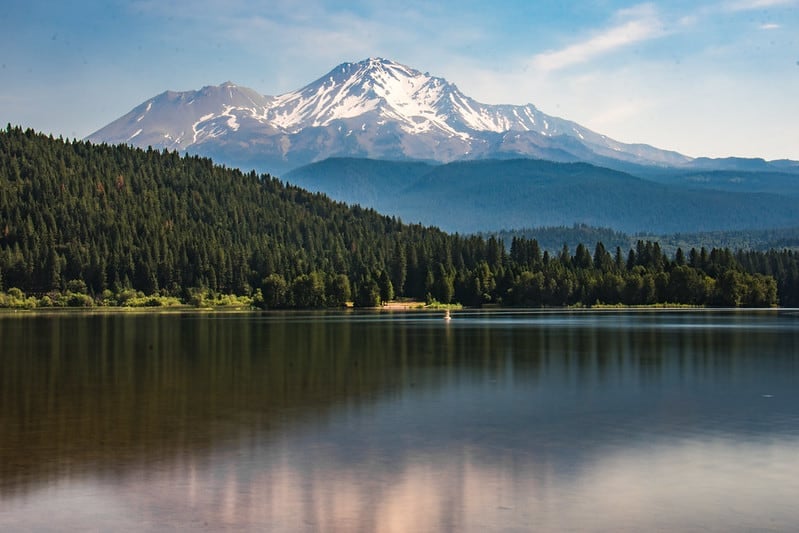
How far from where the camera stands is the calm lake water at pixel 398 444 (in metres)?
24.1

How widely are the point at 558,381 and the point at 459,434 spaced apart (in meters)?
20.1

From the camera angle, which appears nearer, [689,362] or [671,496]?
[671,496]

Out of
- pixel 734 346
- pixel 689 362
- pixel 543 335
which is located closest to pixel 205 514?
pixel 689 362

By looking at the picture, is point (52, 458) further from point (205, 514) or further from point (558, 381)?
point (558, 381)

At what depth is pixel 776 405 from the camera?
146ft

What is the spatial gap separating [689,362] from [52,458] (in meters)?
49.1

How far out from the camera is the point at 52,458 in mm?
30875

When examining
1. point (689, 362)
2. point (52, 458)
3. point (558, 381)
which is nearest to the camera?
point (52, 458)

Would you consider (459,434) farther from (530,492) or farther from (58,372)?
(58,372)

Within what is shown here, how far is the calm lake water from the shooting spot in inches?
950

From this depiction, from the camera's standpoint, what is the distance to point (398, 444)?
33.6 metres

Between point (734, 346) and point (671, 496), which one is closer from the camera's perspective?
point (671, 496)

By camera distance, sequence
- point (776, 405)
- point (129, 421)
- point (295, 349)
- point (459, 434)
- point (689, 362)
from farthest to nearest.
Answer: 1. point (295, 349)
2. point (689, 362)
3. point (776, 405)
4. point (129, 421)
5. point (459, 434)

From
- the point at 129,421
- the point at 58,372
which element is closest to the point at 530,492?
the point at 129,421
